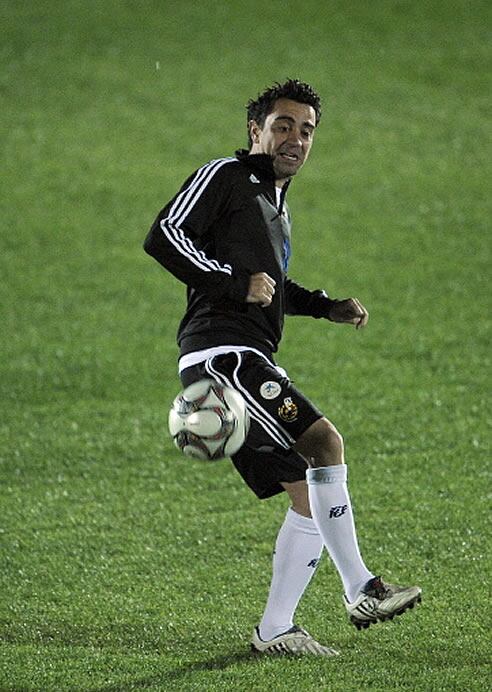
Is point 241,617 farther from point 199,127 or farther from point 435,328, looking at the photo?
point 199,127

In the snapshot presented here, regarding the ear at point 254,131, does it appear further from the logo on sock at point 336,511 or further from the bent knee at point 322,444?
the logo on sock at point 336,511

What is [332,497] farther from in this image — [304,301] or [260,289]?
[304,301]

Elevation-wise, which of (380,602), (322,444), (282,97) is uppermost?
(282,97)

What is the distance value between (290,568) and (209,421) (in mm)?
907

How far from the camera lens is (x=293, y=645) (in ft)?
19.4

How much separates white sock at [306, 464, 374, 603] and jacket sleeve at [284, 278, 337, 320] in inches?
37.7

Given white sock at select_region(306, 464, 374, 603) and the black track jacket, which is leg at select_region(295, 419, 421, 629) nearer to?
white sock at select_region(306, 464, 374, 603)

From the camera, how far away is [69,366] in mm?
12227

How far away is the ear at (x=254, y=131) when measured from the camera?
6023 millimetres

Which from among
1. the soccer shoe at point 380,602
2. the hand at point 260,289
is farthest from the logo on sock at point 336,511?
the hand at point 260,289

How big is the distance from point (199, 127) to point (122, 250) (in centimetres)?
378

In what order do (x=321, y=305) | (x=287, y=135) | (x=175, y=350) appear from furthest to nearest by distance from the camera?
(x=175, y=350) < (x=321, y=305) < (x=287, y=135)

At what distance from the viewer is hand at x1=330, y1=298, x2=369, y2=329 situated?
20.3ft

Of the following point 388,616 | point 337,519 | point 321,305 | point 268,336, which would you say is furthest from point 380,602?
point 321,305
